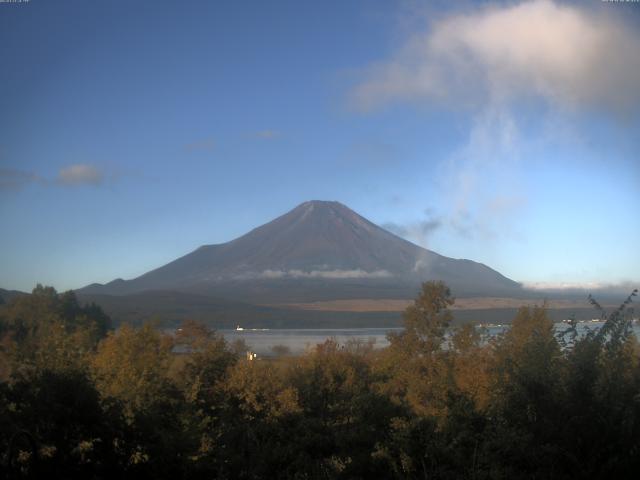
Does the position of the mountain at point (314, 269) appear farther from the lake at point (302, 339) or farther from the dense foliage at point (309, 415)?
the dense foliage at point (309, 415)

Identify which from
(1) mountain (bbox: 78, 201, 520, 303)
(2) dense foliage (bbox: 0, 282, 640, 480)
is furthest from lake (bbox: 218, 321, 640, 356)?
(1) mountain (bbox: 78, 201, 520, 303)

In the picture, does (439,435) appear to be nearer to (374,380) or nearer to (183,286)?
(374,380)

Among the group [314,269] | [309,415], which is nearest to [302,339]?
[309,415]

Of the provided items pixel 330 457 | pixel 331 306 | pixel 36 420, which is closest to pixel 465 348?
pixel 330 457

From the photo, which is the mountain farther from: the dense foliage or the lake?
the dense foliage

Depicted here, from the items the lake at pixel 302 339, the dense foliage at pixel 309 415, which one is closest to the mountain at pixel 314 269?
the lake at pixel 302 339

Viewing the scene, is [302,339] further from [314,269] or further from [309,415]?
[314,269]
